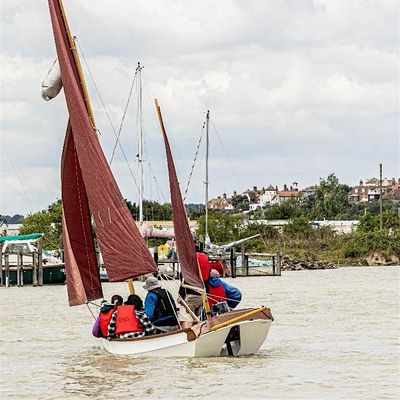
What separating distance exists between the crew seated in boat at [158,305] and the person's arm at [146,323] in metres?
0.20

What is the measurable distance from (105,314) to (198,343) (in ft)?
6.59

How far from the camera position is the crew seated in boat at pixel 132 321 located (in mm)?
20312

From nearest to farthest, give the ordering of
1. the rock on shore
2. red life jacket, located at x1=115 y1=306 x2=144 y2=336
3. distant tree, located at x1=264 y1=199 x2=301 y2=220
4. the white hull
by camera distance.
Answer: the white hull
red life jacket, located at x1=115 y1=306 x2=144 y2=336
the rock on shore
distant tree, located at x1=264 y1=199 x2=301 y2=220

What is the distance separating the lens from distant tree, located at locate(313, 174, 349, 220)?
161 m

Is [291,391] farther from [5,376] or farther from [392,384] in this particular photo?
[5,376]

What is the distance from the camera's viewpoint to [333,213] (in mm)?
161750

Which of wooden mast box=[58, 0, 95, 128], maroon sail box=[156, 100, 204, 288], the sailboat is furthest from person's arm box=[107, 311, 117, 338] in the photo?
wooden mast box=[58, 0, 95, 128]

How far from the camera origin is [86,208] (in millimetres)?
23094

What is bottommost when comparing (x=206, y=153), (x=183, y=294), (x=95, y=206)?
(x=183, y=294)

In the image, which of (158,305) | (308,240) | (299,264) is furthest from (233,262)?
(158,305)

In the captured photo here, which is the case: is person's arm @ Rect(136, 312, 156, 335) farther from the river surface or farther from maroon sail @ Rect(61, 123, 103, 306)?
maroon sail @ Rect(61, 123, 103, 306)

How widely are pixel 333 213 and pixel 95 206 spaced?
466 feet

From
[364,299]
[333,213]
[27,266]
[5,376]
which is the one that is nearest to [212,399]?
[5,376]

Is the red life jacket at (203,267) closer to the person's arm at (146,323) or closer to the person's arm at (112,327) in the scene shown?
the person's arm at (146,323)
